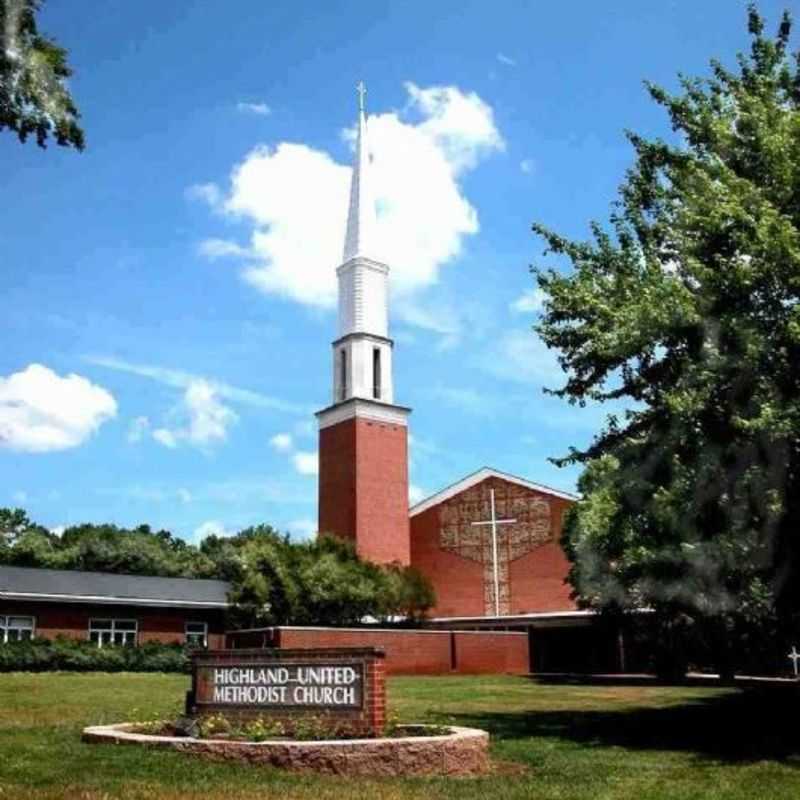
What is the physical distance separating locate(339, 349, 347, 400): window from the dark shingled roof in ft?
54.6

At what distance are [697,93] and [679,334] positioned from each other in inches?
194

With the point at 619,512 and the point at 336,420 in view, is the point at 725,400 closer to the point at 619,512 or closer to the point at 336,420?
the point at 619,512

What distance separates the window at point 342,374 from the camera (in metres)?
63.1

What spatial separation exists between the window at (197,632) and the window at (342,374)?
18988mm

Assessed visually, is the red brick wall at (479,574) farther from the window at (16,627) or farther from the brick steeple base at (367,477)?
the window at (16,627)

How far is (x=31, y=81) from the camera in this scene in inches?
320

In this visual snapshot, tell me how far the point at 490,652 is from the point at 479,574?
1540 centimetres

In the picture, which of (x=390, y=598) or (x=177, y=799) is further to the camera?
(x=390, y=598)

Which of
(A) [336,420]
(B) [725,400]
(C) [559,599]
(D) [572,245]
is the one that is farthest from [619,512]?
(A) [336,420]

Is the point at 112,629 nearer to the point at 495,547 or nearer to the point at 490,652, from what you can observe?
the point at 490,652

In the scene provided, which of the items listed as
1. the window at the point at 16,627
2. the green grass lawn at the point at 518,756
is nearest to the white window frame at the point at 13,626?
the window at the point at 16,627

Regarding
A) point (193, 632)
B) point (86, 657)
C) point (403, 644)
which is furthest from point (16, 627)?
point (403, 644)

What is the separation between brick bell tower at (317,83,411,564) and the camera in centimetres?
5928

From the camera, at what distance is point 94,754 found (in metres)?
11.7
